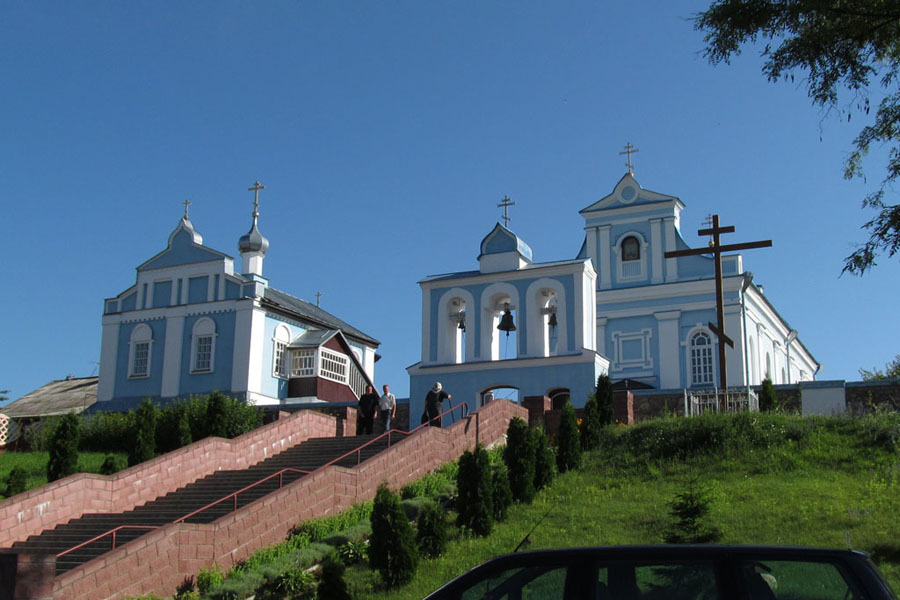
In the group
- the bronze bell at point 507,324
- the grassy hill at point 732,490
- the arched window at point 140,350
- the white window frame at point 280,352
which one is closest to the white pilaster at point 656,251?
the bronze bell at point 507,324

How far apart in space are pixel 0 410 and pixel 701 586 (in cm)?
3945

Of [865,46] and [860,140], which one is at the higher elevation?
[865,46]

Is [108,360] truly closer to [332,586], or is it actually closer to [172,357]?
[172,357]

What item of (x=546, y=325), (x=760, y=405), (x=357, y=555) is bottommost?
(x=357, y=555)

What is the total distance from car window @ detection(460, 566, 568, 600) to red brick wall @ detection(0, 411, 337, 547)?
483 inches

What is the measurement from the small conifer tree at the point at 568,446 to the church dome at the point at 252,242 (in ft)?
62.9

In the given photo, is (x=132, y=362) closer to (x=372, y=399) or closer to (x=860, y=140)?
(x=372, y=399)

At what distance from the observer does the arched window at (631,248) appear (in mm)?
38406

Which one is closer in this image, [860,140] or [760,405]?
[860,140]

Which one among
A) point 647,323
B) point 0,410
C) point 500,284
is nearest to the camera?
point 500,284

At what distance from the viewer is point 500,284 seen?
92.7 ft

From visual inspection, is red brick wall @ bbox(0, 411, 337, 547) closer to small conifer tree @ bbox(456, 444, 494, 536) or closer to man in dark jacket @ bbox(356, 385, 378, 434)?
man in dark jacket @ bbox(356, 385, 378, 434)

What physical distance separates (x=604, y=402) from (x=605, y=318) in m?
16.1

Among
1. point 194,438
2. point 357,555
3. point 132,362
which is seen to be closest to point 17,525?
point 357,555
